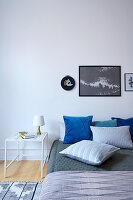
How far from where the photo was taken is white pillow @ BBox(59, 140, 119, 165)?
4.34ft

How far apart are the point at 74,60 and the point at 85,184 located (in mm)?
2167

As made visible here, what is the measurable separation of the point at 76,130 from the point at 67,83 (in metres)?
0.92

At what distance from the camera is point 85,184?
3.04 ft

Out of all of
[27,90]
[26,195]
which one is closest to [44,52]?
[27,90]

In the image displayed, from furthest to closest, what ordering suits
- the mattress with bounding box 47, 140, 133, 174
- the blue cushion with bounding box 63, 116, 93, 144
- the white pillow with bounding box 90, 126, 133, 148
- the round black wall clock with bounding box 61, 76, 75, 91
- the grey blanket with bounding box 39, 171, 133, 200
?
the round black wall clock with bounding box 61, 76, 75, 91, the blue cushion with bounding box 63, 116, 93, 144, the white pillow with bounding box 90, 126, 133, 148, the mattress with bounding box 47, 140, 133, 174, the grey blanket with bounding box 39, 171, 133, 200

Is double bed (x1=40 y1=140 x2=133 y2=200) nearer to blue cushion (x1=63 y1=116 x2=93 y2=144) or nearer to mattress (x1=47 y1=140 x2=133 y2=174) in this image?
mattress (x1=47 y1=140 x2=133 y2=174)

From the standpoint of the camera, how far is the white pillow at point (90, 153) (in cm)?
132

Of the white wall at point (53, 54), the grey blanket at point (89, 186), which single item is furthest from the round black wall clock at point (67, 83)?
the grey blanket at point (89, 186)

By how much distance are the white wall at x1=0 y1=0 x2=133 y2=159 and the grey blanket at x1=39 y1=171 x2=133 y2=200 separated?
1.61m

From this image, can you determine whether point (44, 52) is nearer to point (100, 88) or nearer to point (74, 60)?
point (74, 60)

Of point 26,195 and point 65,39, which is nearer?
point 26,195

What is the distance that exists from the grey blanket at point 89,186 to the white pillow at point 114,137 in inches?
31.9

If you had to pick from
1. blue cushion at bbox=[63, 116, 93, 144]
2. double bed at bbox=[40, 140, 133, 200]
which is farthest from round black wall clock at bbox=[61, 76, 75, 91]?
double bed at bbox=[40, 140, 133, 200]

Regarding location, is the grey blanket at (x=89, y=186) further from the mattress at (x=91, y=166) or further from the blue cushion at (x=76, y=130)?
the blue cushion at (x=76, y=130)
